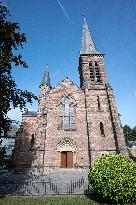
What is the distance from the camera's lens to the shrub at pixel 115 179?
12.5m

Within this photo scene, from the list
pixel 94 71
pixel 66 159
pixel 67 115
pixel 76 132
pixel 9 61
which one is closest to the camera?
pixel 9 61

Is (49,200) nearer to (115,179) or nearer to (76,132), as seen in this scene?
(115,179)

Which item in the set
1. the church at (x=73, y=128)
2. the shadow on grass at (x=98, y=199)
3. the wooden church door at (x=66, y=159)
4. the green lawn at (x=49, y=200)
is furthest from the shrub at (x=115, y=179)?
the wooden church door at (x=66, y=159)

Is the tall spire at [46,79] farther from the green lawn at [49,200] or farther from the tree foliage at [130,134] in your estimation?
the tree foliage at [130,134]

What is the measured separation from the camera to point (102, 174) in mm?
13406

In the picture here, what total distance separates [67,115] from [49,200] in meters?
16.3

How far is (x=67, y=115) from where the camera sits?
29016mm

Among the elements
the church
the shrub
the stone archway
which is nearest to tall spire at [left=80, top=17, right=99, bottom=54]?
the church

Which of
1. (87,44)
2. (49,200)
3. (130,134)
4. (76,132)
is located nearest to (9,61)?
(49,200)

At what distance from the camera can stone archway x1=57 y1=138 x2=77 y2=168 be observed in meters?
26.6

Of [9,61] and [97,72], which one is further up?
[97,72]

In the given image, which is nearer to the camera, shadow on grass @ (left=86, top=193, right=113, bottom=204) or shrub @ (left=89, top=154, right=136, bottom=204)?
shrub @ (left=89, top=154, right=136, bottom=204)

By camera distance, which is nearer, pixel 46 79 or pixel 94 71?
pixel 94 71

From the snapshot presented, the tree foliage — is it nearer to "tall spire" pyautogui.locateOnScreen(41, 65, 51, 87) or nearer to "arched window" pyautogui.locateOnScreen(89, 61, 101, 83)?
"tall spire" pyautogui.locateOnScreen(41, 65, 51, 87)
